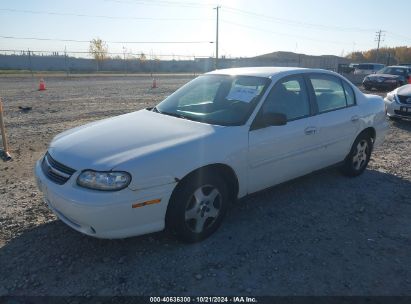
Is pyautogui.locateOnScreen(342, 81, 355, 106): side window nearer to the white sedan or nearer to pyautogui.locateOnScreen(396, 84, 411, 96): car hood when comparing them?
the white sedan

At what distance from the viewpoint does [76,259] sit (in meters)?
3.14

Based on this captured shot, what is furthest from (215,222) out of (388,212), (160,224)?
(388,212)

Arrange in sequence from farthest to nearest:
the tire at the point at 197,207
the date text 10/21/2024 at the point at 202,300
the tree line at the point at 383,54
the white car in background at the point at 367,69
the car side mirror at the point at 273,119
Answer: the tree line at the point at 383,54 → the white car in background at the point at 367,69 → the car side mirror at the point at 273,119 → the tire at the point at 197,207 → the date text 10/21/2024 at the point at 202,300

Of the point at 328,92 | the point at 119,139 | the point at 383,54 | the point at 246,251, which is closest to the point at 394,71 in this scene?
the point at 328,92

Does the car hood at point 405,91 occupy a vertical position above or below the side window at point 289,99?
below

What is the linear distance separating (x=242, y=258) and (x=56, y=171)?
1.85 meters

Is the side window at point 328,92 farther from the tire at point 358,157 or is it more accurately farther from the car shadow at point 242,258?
the car shadow at point 242,258

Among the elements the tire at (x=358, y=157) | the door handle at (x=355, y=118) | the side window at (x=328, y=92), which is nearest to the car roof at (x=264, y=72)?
the side window at (x=328, y=92)

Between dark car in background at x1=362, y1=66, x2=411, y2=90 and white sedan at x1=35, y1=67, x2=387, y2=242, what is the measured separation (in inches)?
678

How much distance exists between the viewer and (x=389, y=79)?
1988 cm

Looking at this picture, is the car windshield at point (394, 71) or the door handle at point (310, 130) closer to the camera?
the door handle at point (310, 130)

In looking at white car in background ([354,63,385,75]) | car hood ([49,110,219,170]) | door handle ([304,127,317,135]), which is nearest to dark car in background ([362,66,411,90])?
white car in background ([354,63,385,75])

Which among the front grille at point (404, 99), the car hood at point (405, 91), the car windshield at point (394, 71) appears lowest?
the front grille at point (404, 99)

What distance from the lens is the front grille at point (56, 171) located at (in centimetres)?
304
